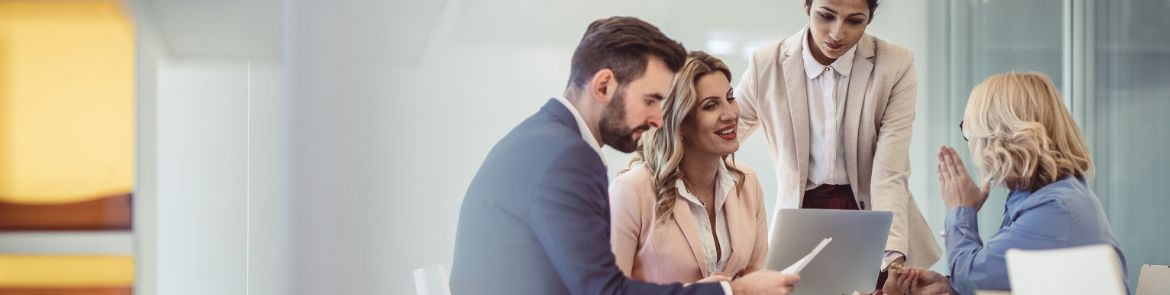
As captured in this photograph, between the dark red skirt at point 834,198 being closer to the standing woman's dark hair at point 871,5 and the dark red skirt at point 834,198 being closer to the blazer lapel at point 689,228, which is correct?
the standing woman's dark hair at point 871,5

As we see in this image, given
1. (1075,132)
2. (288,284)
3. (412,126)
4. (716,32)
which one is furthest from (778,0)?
(288,284)

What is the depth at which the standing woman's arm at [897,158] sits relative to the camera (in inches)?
152

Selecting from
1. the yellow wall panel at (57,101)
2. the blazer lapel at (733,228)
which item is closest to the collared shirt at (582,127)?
the blazer lapel at (733,228)

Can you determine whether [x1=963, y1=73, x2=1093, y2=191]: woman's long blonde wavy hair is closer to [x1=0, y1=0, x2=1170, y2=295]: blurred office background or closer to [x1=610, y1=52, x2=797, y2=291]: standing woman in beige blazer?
[x1=0, y1=0, x2=1170, y2=295]: blurred office background

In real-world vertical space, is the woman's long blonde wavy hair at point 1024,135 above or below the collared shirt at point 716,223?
above

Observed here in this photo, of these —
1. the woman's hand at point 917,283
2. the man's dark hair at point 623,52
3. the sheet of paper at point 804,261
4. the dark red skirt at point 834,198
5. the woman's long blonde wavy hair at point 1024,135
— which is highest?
the man's dark hair at point 623,52

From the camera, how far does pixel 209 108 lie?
4129 millimetres

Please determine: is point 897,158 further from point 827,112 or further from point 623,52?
point 623,52

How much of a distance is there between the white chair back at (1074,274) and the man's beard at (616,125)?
0.97m

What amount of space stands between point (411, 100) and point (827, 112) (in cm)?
139

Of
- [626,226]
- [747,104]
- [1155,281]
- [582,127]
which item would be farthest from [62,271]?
[1155,281]

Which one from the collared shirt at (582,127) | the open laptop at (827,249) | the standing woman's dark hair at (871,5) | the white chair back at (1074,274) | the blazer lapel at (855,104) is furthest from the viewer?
the standing woman's dark hair at (871,5)

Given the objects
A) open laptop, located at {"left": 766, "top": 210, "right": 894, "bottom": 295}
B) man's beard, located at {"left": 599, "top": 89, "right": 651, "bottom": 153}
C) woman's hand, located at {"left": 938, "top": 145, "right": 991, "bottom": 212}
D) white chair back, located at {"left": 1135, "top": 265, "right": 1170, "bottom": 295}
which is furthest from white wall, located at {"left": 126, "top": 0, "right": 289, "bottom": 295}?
white chair back, located at {"left": 1135, "top": 265, "right": 1170, "bottom": 295}

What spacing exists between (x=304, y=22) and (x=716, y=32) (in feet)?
4.57
